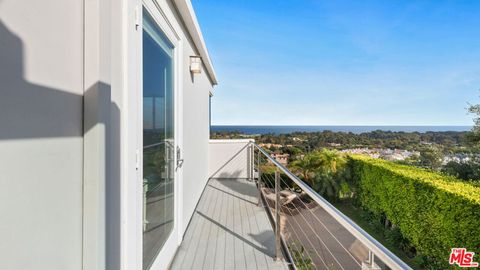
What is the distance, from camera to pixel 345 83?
18.9 m

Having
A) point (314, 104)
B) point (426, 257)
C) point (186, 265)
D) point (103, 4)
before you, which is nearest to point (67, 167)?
point (103, 4)

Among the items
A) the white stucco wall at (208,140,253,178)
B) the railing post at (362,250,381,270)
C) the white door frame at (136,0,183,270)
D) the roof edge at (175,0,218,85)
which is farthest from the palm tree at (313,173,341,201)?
the railing post at (362,250,381,270)

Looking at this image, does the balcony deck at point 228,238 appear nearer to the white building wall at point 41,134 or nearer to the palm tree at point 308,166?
the white building wall at point 41,134

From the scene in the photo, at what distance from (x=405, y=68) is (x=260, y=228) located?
17613 millimetres

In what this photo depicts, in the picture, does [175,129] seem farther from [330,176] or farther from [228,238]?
[330,176]

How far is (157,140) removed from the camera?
1999 millimetres

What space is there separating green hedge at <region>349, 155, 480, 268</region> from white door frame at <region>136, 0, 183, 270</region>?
4595 millimetres

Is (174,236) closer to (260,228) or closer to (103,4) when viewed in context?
(260,228)

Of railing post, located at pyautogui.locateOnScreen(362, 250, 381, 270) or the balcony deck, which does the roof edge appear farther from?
railing post, located at pyautogui.locateOnScreen(362, 250, 381, 270)

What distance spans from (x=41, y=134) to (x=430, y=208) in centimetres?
614

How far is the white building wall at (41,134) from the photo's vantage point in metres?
0.67

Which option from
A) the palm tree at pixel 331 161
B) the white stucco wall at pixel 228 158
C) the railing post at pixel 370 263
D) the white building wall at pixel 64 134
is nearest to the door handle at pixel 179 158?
the white building wall at pixel 64 134

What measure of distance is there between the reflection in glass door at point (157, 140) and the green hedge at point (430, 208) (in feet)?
15.6

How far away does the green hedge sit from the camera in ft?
14.3
